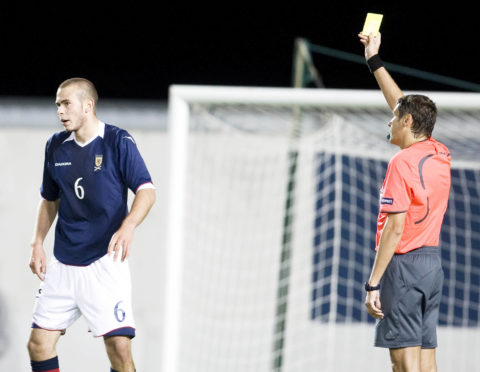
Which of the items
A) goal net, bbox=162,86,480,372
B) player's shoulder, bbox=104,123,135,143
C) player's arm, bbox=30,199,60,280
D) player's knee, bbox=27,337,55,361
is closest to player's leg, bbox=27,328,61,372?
player's knee, bbox=27,337,55,361

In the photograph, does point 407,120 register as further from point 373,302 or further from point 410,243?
point 373,302

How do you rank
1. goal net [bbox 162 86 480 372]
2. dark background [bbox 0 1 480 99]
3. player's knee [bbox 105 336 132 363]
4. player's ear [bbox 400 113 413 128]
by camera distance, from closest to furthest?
player's ear [bbox 400 113 413 128]
player's knee [bbox 105 336 132 363]
goal net [bbox 162 86 480 372]
dark background [bbox 0 1 480 99]

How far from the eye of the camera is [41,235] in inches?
139

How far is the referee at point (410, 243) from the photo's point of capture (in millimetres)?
3113

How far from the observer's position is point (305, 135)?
19.6 feet

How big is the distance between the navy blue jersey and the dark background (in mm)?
→ 3920

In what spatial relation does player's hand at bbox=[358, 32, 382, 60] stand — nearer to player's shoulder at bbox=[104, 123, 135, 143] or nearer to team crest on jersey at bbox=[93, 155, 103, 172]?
player's shoulder at bbox=[104, 123, 135, 143]

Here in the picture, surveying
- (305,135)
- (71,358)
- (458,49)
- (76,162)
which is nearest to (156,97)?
(305,135)

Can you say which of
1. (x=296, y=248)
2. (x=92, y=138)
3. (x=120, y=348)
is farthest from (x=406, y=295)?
(x=296, y=248)

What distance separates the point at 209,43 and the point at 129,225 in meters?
4.76

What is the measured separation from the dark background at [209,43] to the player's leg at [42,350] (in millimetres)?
4119

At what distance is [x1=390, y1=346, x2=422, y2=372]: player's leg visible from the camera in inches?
124

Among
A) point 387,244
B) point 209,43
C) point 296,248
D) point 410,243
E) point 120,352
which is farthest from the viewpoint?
point 209,43

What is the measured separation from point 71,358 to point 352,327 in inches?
86.7
